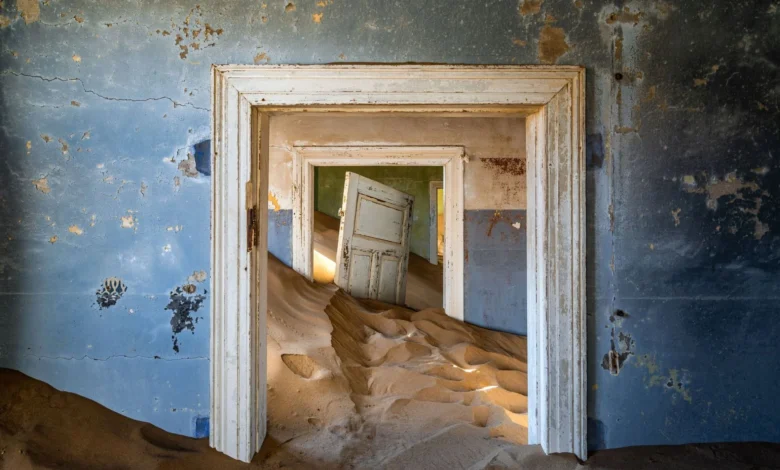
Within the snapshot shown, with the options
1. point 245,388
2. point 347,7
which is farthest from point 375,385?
point 347,7

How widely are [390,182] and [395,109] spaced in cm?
717

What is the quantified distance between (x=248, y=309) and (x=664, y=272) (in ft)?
5.69

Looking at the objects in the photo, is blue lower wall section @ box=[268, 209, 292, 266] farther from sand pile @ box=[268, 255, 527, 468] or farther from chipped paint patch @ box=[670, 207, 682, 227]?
chipped paint patch @ box=[670, 207, 682, 227]

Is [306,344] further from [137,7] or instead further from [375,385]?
[137,7]

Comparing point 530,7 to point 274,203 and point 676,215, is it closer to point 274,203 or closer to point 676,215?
point 676,215

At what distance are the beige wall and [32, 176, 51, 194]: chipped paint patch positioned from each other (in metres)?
2.78

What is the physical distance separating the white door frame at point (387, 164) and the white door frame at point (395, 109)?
8.19 feet

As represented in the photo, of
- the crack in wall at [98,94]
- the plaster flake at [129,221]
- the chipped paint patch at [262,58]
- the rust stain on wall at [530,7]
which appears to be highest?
the rust stain on wall at [530,7]

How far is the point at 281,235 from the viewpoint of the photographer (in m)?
4.69

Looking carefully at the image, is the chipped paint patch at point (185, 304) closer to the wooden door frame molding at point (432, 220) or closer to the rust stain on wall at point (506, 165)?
the rust stain on wall at point (506, 165)

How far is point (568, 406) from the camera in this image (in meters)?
1.99

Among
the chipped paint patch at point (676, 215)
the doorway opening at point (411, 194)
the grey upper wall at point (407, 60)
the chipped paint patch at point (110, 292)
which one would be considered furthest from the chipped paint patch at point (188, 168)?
the doorway opening at point (411, 194)

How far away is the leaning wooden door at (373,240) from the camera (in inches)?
195

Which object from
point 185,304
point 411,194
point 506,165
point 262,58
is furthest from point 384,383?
point 411,194
